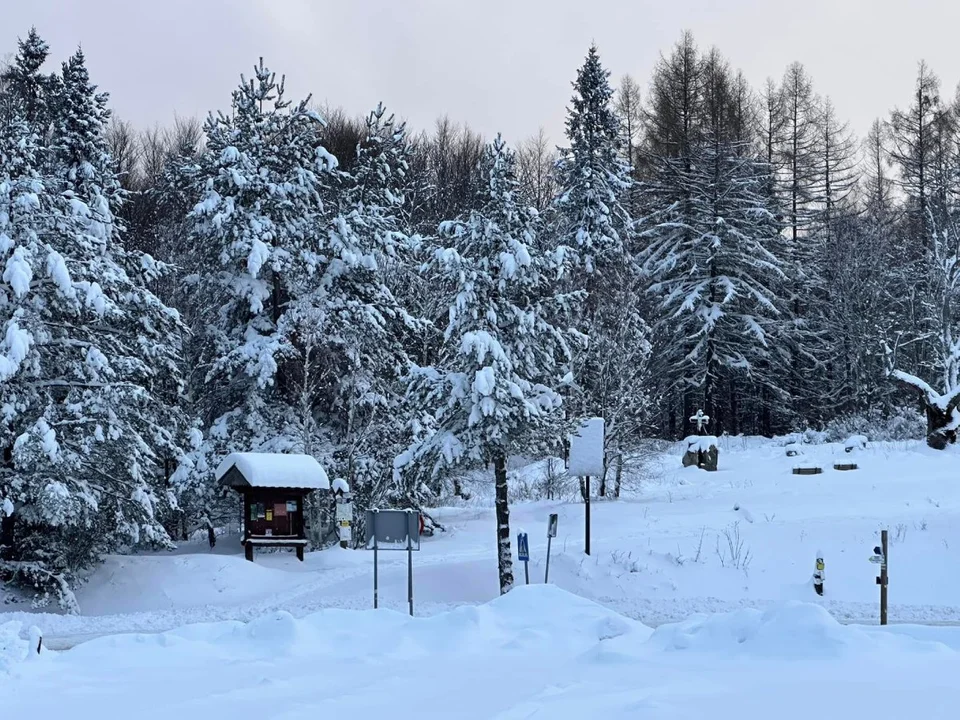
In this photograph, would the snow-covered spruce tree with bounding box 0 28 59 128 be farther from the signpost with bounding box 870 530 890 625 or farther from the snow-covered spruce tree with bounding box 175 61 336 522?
the signpost with bounding box 870 530 890 625

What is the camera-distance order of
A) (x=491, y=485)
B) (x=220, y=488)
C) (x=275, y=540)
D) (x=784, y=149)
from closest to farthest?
(x=275, y=540), (x=220, y=488), (x=491, y=485), (x=784, y=149)

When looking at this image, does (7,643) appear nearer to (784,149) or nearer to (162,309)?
(162,309)

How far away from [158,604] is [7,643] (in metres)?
10.8

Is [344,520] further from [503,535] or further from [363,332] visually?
[503,535]

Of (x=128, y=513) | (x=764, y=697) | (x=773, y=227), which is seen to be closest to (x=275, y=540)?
(x=128, y=513)

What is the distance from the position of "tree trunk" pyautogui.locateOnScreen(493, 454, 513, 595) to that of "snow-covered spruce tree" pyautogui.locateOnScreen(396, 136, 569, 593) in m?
0.02

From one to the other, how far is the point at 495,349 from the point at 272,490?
8119mm

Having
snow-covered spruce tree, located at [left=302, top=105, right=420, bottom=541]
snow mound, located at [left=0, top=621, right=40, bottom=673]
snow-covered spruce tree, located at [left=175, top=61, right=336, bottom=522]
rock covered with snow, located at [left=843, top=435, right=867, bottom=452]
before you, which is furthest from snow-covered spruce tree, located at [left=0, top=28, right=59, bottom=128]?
rock covered with snow, located at [left=843, top=435, right=867, bottom=452]

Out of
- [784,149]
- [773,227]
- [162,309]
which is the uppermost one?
[784,149]

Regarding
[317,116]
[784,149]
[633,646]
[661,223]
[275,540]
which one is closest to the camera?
[633,646]

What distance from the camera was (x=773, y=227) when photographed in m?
47.7

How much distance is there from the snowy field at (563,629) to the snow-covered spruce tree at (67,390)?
4.39ft

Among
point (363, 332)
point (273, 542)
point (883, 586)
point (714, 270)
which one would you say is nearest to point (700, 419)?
point (714, 270)

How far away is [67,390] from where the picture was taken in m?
21.3
